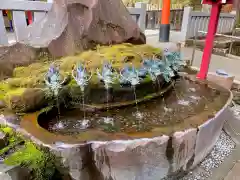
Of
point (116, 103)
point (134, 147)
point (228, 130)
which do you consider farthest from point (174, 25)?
point (134, 147)

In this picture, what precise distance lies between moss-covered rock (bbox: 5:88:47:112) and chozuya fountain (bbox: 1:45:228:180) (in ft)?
0.35

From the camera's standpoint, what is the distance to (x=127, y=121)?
2799 mm

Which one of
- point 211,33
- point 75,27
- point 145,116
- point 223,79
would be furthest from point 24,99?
point 223,79

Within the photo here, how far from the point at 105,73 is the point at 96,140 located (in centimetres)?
98

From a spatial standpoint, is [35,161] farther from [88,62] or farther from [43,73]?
[88,62]

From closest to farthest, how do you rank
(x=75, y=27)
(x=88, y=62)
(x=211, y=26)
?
(x=88, y=62) < (x=75, y=27) < (x=211, y=26)

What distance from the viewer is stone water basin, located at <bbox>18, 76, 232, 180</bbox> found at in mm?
2130

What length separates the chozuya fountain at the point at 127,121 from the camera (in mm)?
2160

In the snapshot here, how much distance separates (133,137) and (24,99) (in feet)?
4.32

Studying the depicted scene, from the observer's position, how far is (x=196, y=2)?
51.6ft

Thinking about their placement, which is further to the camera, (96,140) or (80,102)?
(80,102)

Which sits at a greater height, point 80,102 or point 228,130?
point 80,102

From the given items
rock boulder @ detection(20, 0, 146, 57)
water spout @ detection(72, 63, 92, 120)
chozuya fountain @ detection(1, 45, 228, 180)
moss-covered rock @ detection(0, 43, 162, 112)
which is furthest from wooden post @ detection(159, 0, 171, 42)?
water spout @ detection(72, 63, 92, 120)

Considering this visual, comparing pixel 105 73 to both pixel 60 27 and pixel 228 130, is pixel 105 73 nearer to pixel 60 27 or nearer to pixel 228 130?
pixel 60 27
